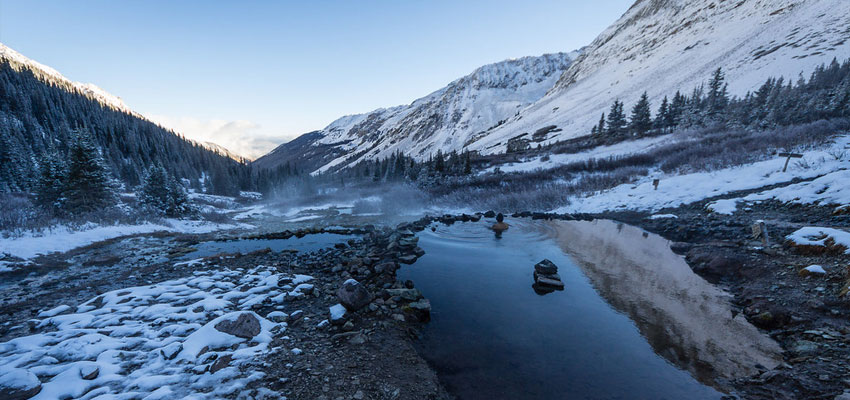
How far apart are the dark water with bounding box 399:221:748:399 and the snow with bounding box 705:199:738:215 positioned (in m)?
9.37

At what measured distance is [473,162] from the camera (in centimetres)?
4897

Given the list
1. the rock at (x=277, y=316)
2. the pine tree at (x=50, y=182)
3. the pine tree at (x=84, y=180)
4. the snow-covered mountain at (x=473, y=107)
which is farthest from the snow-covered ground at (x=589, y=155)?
the snow-covered mountain at (x=473, y=107)

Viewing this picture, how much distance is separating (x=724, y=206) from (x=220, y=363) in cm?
2057

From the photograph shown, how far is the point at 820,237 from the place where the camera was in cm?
768

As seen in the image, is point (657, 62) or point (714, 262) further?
point (657, 62)

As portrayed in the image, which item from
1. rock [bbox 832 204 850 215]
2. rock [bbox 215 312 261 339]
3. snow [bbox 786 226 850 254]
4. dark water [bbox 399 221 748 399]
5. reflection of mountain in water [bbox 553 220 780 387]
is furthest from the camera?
rock [bbox 832 204 850 215]

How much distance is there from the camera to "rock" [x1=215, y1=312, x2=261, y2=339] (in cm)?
561

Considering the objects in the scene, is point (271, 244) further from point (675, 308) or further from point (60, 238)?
point (675, 308)

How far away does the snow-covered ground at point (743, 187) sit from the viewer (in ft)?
36.9

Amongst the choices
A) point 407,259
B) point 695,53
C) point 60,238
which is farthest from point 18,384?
point 695,53

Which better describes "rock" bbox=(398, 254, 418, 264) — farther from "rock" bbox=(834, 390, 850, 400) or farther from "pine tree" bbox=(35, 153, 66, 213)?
"pine tree" bbox=(35, 153, 66, 213)

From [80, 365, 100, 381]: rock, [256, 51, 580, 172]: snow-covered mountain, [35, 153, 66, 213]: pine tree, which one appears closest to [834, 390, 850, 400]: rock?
[80, 365, 100, 381]: rock

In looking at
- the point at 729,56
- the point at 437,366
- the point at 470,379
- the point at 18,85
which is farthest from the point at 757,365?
the point at 18,85

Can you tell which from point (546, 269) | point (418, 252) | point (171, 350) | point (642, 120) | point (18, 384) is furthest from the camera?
point (642, 120)
